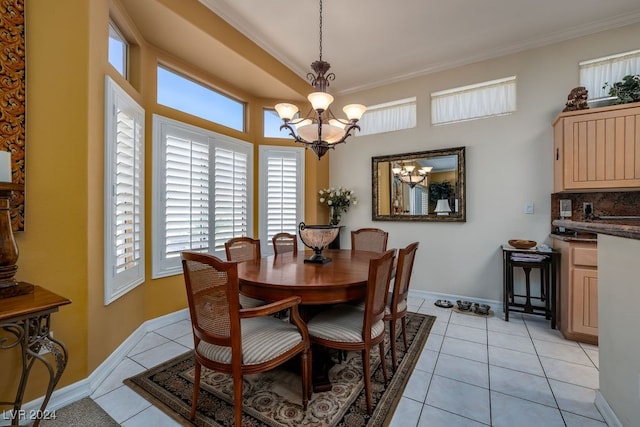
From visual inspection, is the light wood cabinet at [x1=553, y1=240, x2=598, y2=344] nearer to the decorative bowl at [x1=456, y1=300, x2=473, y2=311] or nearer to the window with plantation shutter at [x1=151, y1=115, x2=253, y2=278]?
the decorative bowl at [x1=456, y1=300, x2=473, y2=311]

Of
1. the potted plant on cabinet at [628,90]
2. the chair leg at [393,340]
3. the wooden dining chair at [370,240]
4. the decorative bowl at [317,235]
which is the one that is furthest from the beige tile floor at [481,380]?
the potted plant on cabinet at [628,90]

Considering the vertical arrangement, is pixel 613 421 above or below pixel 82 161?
below

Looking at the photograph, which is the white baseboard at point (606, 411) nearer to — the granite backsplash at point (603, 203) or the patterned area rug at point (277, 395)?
the patterned area rug at point (277, 395)

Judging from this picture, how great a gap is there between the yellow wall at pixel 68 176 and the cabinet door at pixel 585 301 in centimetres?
408

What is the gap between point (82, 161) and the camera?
183 centimetres

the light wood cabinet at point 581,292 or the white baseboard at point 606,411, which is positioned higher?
the light wood cabinet at point 581,292

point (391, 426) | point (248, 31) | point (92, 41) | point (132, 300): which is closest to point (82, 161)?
point (92, 41)

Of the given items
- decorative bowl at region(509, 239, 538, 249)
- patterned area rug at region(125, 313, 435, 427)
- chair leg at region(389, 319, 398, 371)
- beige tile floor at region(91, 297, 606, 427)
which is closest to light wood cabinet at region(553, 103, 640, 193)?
decorative bowl at region(509, 239, 538, 249)

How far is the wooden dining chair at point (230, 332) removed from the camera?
4.57ft

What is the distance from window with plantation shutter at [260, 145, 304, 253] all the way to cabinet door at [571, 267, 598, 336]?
3300mm

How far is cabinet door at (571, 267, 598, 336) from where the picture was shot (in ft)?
8.20

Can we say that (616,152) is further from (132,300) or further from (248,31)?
(132,300)

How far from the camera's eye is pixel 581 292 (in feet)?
8.38

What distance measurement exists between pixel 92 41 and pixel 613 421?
13.0 feet
